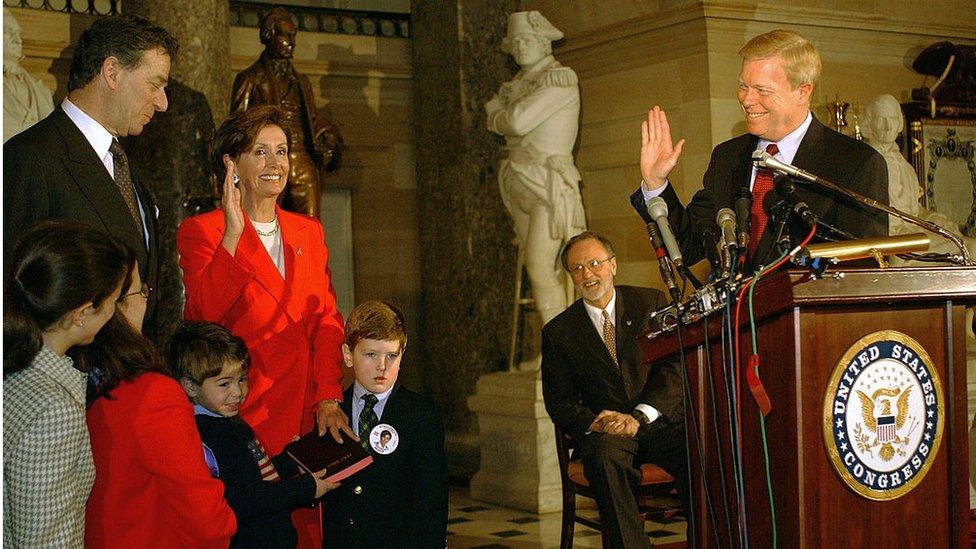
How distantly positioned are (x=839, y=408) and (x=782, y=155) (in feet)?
2.93

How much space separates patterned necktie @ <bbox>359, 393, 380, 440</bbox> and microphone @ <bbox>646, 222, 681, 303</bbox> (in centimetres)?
117

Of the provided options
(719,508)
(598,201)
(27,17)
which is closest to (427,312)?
(598,201)

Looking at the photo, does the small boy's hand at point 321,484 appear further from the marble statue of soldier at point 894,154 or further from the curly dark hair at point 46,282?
the marble statue of soldier at point 894,154

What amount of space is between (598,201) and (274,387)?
15.5 feet

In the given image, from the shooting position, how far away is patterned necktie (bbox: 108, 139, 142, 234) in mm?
3242

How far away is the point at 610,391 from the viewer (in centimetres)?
511

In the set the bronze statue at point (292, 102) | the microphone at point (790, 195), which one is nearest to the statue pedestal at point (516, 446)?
the bronze statue at point (292, 102)

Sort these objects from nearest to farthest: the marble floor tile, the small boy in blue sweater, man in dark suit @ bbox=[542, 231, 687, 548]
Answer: the small boy in blue sweater → man in dark suit @ bbox=[542, 231, 687, 548] → the marble floor tile

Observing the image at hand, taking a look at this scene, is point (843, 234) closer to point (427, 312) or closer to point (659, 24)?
point (659, 24)

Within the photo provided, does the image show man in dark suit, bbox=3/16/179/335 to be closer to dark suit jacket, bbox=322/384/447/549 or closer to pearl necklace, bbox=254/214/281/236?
pearl necklace, bbox=254/214/281/236

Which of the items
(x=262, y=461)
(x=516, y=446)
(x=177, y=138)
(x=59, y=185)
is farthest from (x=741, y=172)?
(x=177, y=138)

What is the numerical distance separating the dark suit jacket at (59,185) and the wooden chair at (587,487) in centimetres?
230

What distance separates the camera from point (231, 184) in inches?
137

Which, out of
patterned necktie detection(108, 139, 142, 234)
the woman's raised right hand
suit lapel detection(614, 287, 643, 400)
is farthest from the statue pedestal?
patterned necktie detection(108, 139, 142, 234)
